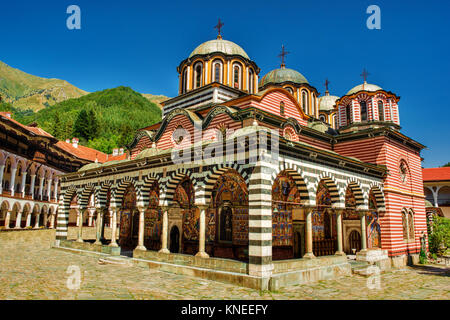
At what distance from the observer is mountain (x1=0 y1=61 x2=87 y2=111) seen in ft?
536

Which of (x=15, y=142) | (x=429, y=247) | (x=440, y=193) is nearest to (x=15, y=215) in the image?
(x=15, y=142)

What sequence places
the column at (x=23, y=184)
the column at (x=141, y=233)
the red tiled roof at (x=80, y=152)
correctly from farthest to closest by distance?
1. the red tiled roof at (x=80, y=152)
2. the column at (x=23, y=184)
3. the column at (x=141, y=233)

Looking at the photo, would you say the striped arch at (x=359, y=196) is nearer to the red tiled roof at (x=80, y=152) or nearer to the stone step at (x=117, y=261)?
→ the stone step at (x=117, y=261)

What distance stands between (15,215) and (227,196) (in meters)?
28.6

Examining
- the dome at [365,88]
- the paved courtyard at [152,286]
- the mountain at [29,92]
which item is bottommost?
the paved courtyard at [152,286]

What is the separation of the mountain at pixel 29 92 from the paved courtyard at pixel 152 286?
167658mm

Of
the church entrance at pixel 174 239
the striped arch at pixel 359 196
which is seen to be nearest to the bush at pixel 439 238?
the striped arch at pixel 359 196

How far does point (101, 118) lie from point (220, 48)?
6676cm

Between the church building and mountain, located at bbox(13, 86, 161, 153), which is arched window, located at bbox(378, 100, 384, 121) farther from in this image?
mountain, located at bbox(13, 86, 161, 153)

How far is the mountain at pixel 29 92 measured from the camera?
536 ft

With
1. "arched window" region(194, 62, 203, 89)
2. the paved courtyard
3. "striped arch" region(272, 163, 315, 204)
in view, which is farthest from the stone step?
"arched window" region(194, 62, 203, 89)

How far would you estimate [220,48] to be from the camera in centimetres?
1866

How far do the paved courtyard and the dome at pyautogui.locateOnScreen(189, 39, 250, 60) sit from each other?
12022 millimetres
